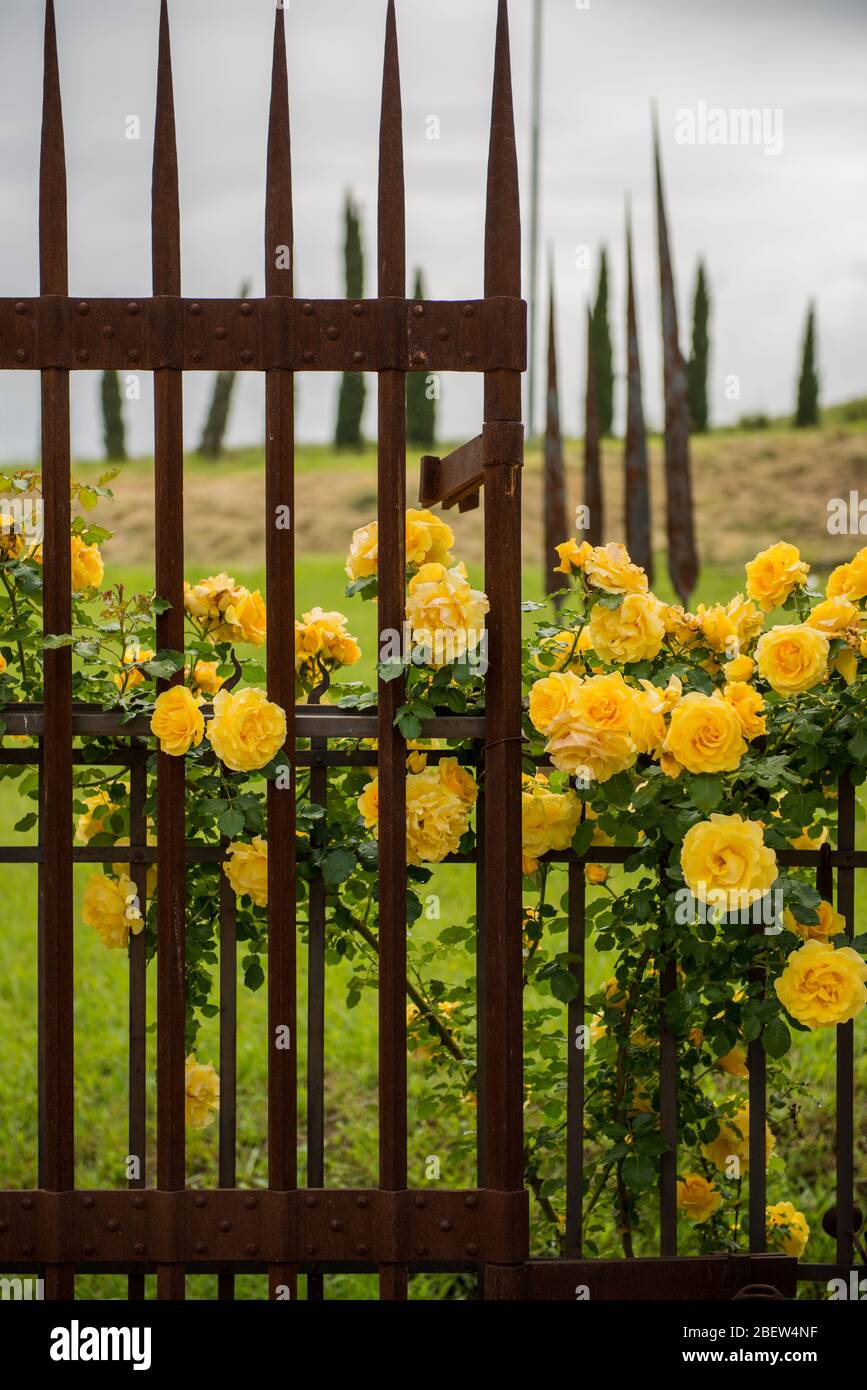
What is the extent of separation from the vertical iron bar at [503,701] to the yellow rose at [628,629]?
6.7 inches

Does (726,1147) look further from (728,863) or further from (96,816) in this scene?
(96,816)

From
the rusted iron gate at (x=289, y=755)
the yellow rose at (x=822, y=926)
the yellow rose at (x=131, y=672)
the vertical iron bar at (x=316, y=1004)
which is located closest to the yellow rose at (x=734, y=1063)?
the yellow rose at (x=822, y=926)

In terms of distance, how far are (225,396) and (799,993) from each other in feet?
63.6

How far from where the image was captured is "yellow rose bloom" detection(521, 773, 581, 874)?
2.29 metres

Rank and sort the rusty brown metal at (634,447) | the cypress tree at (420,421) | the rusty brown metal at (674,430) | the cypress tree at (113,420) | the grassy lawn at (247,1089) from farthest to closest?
the cypress tree at (113,420) < the cypress tree at (420,421) < the rusty brown metal at (634,447) < the rusty brown metal at (674,430) < the grassy lawn at (247,1089)

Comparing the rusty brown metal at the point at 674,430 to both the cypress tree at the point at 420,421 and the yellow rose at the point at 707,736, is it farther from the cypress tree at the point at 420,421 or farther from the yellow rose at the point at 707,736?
the cypress tree at the point at 420,421

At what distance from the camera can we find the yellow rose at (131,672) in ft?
Answer: 7.34

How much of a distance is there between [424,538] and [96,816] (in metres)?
0.84

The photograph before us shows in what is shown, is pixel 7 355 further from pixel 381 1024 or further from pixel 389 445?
pixel 381 1024

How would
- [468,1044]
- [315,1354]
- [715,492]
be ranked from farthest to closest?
[715,492], [468,1044], [315,1354]

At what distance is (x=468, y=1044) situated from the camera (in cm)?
287

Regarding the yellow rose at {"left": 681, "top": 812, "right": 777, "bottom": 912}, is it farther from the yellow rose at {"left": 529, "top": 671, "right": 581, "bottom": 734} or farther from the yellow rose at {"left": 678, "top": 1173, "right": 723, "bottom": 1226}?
the yellow rose at {"left": 678, "top": 1173, "right": 723, "bottom": 1226}

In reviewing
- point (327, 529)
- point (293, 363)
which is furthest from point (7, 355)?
point (327, 529)

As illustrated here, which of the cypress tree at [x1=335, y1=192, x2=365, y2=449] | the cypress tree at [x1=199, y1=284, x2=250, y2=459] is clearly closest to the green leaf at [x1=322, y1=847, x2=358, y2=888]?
the cypress tree at [x1=335, y1=192, x2=365, y2=449]
